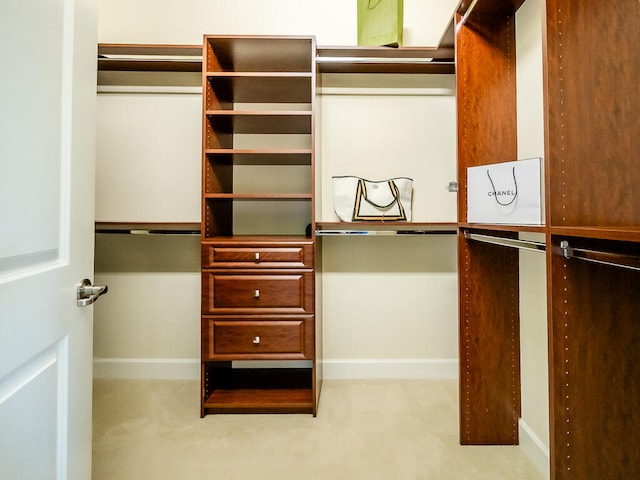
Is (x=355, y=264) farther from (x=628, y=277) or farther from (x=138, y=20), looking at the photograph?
(x=138, y=20)

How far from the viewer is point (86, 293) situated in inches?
33.0

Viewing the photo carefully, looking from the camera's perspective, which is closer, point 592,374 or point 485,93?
point 592,374

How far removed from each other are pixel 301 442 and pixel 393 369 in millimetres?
844

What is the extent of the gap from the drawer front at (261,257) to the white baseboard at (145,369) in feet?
2.77

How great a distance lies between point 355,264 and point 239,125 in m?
1.07

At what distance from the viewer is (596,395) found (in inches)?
35.8

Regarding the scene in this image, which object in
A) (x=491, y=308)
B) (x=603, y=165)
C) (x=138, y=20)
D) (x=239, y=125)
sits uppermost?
(x=138, y=20)

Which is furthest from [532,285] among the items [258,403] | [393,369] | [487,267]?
[258,403]

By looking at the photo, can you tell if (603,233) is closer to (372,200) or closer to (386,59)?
(372,200)

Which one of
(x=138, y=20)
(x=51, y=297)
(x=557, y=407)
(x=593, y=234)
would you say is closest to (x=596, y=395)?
(x=557, y=407)

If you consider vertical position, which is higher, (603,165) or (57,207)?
(603,165)

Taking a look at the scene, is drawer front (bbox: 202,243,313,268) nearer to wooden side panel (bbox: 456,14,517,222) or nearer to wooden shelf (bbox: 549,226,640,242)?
wooden side panel (bbox: 456,14,517,222)

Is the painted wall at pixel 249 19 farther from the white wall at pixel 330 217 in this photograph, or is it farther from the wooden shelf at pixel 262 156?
the wooden shelf at pixel 262 156

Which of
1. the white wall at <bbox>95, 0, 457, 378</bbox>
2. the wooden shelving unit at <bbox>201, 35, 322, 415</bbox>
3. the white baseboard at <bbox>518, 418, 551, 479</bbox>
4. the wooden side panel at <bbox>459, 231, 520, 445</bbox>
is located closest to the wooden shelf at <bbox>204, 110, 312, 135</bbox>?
the wooden shelving unit at <bbox>201, 35, 322, 415</bbox>
